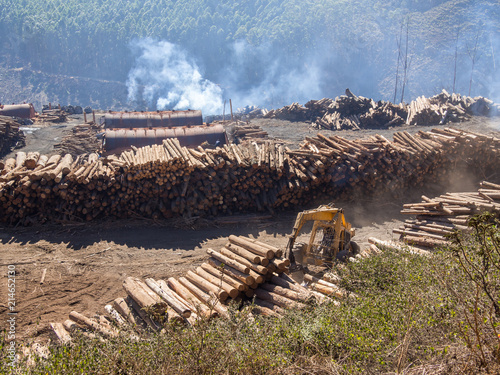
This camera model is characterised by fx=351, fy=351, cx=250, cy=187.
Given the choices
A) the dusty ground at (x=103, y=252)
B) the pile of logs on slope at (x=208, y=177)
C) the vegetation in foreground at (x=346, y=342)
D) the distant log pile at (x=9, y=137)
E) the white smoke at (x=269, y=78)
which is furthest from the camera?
the white smoke at (x=269, y=78)

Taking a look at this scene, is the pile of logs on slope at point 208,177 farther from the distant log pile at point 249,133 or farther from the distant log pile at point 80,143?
the distant log pile at point 249,133

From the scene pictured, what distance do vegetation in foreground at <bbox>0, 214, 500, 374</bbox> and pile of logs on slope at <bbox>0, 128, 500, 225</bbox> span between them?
25.9 ft

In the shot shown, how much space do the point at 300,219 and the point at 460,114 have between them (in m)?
23.2

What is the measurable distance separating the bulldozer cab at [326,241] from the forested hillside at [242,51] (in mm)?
44631

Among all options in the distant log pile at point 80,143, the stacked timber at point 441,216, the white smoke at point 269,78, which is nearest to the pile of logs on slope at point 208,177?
the stacked timber at point 441,216

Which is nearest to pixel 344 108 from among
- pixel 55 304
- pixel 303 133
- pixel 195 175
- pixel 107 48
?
pixel 303 133

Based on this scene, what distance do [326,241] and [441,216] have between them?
13.2 feet

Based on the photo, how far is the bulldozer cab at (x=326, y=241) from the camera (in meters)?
9.80

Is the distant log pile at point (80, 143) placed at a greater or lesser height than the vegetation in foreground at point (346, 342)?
greater

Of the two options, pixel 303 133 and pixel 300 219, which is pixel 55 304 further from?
pixel 303 133

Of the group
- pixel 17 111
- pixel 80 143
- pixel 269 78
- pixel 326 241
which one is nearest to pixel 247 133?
pixel 80 143

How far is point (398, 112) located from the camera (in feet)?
93.8

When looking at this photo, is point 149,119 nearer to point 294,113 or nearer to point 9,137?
point 9,137

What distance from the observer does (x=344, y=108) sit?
29547 millimetres
